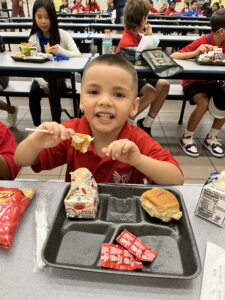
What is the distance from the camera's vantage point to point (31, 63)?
7.95ft

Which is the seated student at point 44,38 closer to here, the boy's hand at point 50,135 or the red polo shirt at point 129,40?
the red polo shirt at point 129,40

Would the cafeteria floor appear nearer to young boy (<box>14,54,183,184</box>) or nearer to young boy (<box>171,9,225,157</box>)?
young boy (<box>171,9,225,157</box>)

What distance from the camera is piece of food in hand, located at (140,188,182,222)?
2.43 ft

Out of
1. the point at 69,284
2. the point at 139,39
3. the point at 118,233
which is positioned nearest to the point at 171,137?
the point at 139,39

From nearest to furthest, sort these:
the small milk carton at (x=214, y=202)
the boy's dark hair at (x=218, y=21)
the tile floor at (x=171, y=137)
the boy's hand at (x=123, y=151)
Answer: the small milk carton at (x=214, y=202) → the boy's hand at (x=123, y=151) → the tile floor at (x=171, y=137) → the boy's dark hair at (x=218, y=21)

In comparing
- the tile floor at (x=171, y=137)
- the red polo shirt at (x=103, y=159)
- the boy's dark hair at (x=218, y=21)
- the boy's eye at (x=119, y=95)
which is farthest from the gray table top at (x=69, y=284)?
the boy's dark hair at (x=218, y=21)

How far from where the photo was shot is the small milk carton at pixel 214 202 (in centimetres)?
71

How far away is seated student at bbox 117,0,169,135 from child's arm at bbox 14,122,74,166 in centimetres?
197

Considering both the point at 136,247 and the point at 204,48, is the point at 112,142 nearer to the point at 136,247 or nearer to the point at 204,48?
the point at 136,247

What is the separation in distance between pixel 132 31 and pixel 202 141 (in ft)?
4.70

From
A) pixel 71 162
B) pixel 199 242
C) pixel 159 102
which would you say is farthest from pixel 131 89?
pixel 159 102

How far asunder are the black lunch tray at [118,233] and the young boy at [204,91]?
206 centimetres

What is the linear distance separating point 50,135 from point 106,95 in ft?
0.80

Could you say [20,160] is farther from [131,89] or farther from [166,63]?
[166,63]
